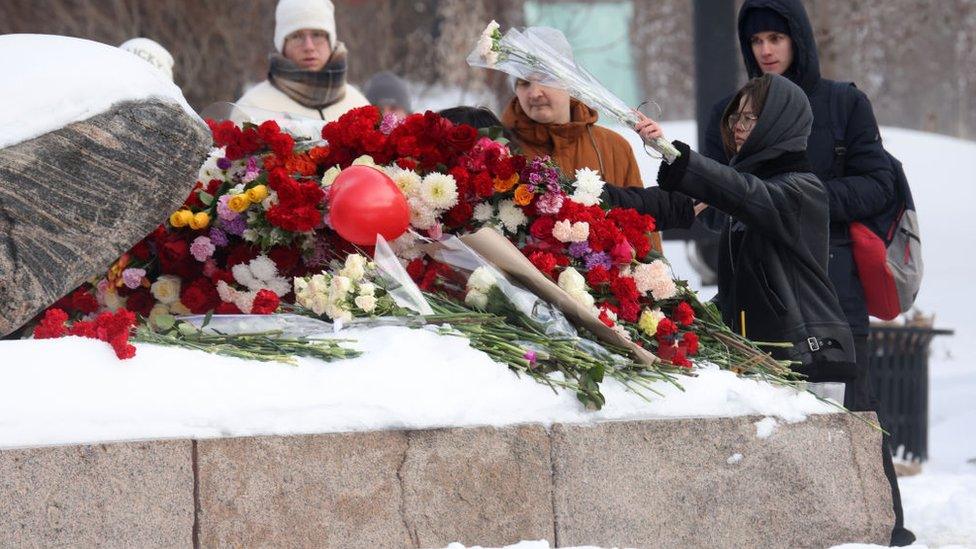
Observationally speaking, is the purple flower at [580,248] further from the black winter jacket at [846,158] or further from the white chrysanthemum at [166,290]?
the white chrysanthemum at [166,290]

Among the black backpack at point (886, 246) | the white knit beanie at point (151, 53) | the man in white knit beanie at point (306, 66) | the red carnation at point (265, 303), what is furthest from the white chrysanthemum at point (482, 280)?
the white knit beanie at point (151, 53)

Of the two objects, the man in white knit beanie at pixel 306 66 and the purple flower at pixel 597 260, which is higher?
the purple flower at pixel 597 260

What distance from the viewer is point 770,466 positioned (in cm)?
435

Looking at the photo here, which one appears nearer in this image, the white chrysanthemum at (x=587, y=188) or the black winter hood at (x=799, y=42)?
the white chrysanthemum at (x=587, y=188)

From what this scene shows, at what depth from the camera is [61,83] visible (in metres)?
4.23

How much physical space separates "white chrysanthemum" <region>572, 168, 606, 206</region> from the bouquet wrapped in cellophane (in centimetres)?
30

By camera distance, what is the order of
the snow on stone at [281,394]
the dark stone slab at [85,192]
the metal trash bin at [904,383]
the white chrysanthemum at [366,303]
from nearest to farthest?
the snow on stone at [281,394] < the dark stone slab at [85,192] < the white chrysanthemum at [366,303] < the metal trash bin at [904,383]

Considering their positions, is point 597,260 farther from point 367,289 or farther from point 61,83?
point 61,83

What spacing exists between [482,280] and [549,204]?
0.43m

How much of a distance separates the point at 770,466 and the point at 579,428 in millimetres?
605

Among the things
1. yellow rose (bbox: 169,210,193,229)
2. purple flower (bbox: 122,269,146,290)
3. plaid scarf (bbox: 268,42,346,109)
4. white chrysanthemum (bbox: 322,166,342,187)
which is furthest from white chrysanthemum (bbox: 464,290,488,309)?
plaid scarf (bbox: 268,42,346,109)

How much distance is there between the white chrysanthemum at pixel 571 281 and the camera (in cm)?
457

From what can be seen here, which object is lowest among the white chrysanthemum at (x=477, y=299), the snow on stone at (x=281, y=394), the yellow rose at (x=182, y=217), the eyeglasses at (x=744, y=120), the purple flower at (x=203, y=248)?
the purple flower at (x=203, y=248)

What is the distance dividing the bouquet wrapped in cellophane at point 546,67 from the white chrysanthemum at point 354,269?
0.67 meters
